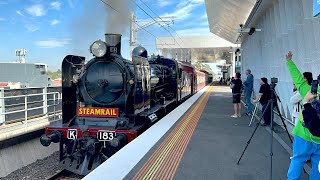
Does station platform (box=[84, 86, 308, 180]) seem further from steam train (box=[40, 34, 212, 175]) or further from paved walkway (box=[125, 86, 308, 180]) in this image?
steam train (box=[40, 34, 212, 175])

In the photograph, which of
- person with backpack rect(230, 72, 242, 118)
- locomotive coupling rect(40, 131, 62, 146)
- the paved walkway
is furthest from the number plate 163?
person with backpack rect(230, 72, 242, 118)

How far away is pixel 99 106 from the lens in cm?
763

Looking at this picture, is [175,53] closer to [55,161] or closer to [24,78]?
[24,78]

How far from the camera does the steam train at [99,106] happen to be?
660cm

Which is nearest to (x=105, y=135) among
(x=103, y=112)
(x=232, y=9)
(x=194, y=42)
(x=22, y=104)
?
(x=103, y=112)

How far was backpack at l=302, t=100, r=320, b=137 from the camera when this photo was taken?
3.06 m

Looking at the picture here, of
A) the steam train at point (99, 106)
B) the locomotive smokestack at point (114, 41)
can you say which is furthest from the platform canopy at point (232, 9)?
the steam train at point (99, 106)

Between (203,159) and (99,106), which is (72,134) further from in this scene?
(203,159)

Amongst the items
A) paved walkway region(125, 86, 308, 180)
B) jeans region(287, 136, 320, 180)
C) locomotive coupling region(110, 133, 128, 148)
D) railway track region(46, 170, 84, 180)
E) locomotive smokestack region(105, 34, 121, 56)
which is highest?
locomotive smokestack region(105, 34, 121, 56)

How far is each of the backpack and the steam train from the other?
13.1 ft

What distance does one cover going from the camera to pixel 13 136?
26.6ft

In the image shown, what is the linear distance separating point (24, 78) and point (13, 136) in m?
20.8

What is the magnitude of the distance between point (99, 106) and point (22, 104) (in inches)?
148

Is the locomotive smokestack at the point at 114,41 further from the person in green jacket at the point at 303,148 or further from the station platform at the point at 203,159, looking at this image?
the person in green jacket at the point at 303,148
